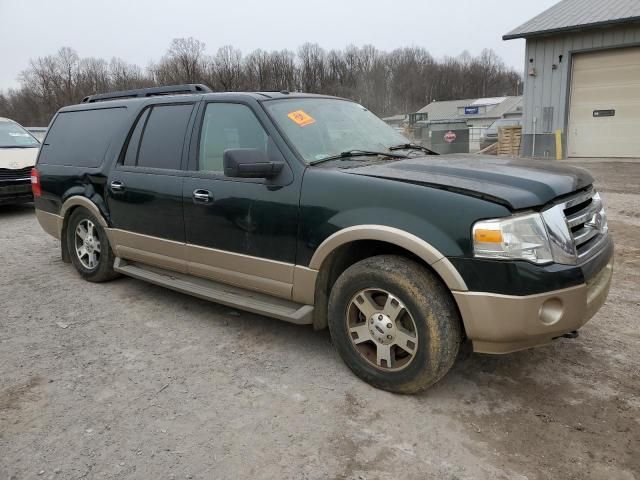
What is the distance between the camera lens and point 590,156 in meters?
15.7

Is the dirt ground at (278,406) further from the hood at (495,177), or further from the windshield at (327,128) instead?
the windshield at (327,128)

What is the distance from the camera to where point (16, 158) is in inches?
378

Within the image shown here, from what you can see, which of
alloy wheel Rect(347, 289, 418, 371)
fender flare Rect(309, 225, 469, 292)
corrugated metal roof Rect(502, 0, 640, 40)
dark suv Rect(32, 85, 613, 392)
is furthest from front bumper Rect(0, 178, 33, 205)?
corrugated metal roof Rect(502, 0, 640, 40)

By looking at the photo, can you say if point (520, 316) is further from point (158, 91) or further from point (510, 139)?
point (510, 139)

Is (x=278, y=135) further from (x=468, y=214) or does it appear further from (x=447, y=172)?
(x=468, y=214)

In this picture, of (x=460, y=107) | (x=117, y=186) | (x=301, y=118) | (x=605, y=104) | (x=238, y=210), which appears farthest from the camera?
(x=460, y=107)

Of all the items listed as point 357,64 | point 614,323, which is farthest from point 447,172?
point 357,64

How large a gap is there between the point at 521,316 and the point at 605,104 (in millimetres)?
15033

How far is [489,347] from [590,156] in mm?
15260

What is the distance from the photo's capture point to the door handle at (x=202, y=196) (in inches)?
151

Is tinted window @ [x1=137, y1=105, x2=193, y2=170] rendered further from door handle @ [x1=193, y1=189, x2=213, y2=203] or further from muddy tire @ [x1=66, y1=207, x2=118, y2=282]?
muddy tire @ [x1=66, y1=207, x2=118, y2=282]

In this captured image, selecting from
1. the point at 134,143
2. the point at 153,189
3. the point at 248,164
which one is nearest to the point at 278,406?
the point at 248,164

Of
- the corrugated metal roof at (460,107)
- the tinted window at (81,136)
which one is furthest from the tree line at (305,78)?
the tinted window at (81,136)

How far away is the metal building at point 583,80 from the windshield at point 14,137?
13610 mm
